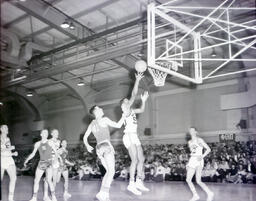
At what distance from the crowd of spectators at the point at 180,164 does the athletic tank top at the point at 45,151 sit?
24.4 feet

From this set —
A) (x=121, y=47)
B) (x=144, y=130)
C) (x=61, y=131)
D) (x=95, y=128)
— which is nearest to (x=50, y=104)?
(x=61, y=131)

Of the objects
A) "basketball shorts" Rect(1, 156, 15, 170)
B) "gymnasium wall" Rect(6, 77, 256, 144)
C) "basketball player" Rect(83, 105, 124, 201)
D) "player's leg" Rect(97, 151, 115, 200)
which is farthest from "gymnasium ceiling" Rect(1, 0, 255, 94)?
"player's leg" Rect(97, 151, 115, 200)

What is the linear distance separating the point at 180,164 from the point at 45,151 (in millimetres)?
8008

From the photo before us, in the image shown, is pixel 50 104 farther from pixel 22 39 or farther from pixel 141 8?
pixel 141 8

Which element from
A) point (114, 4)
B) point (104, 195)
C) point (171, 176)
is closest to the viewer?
point (104, 195)

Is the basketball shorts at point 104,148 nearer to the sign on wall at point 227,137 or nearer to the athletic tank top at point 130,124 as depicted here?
the athletic tank top at point 130,124

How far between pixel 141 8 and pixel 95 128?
6186mm

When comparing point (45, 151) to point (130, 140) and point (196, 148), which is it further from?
point (196, 148)

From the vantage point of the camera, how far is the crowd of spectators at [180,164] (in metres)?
11.5

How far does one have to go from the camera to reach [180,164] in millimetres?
12844

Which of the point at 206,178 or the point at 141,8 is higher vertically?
the point at 141,8

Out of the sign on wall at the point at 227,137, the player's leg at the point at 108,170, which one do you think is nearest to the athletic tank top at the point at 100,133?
the player's leg at the point at 108,170

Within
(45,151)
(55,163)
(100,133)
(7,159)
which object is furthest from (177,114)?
(7,159)

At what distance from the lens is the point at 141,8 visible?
1028cm
